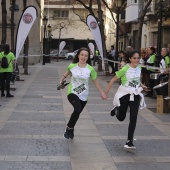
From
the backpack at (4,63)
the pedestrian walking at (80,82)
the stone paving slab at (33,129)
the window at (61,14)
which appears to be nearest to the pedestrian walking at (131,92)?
the pedestrian walking at (80,82)

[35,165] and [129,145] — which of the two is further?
[129,145]

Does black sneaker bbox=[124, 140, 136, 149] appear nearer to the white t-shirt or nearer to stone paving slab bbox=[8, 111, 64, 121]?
the white t-shirt

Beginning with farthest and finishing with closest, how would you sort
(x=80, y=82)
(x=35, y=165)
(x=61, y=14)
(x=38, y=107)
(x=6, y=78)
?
1. (x=61, y=14)
2. (x=6, y=78)
3. (x=38, y=107)
4. (x=80, y=82)
5. (x=35, y=165)

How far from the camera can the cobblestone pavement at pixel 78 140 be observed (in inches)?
276

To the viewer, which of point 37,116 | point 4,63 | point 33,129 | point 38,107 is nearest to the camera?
point 33,129

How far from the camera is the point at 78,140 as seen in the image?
28.5 feet

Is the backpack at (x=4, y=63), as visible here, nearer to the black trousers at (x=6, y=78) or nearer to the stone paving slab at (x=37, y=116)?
the black trousers at (x=6, y=78)

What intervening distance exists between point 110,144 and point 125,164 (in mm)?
1404

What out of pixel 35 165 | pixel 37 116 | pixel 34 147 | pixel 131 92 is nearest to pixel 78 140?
pixel 34 147

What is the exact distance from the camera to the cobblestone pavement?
700 cm

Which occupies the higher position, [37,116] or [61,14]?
[61,14]

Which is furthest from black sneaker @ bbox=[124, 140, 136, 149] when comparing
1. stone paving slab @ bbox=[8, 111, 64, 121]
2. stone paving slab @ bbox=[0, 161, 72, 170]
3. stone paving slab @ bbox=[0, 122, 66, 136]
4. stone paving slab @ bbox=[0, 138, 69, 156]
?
stone paving slab @ bbox=[8, 111, 64, 121]

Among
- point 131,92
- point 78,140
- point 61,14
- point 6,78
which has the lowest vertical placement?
point 78,140

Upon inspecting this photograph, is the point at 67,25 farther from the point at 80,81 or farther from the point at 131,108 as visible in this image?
the point at 131,108
